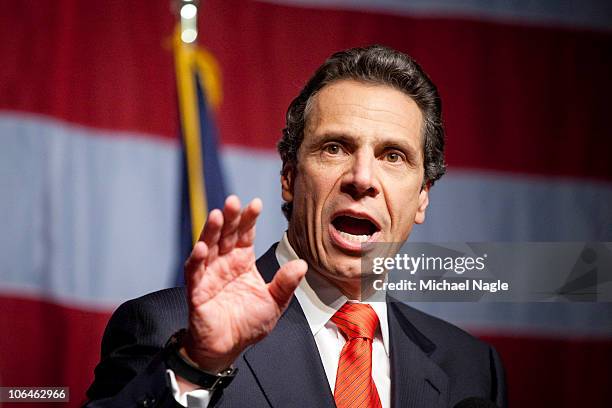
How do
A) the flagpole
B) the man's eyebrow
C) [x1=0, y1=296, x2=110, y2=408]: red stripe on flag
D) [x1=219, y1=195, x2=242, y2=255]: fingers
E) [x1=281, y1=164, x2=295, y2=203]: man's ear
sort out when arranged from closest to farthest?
[x1=219, y1=195, x2=242, y2=255]: fingers → the man's eyebrow → [x1=281, y1=164, x2=295, y2=203]: man's ear → [x1=0, y1=296, x2=110, y2=408]: red stripe on flag → the flagpole

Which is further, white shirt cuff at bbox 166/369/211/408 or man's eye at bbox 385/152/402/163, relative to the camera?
man's eye at bbox 385/152/402/163

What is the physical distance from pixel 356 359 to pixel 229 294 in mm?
405

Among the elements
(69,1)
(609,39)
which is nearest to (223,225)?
(69,1)

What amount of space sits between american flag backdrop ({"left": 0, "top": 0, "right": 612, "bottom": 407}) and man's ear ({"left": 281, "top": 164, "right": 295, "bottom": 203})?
0.55 m

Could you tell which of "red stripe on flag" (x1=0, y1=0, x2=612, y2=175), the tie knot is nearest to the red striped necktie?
the tie knot

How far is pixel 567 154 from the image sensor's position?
2.58m

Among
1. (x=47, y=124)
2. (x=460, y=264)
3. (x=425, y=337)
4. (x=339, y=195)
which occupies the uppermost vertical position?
(x=47, y=124)

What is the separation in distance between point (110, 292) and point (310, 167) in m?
0.80

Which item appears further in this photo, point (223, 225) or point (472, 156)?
point (472, 156)

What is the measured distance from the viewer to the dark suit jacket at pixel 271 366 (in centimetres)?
131

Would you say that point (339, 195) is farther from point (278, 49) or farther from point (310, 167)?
point (278, 49)

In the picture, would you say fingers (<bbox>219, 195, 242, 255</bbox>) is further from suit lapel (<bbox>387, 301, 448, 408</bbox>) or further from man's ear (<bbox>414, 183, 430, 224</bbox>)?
man's ear (<bbox>414, 183, 430, 224</bbox>)

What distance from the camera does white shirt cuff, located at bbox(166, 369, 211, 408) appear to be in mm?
1145

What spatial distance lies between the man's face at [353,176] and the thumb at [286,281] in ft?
1.35
